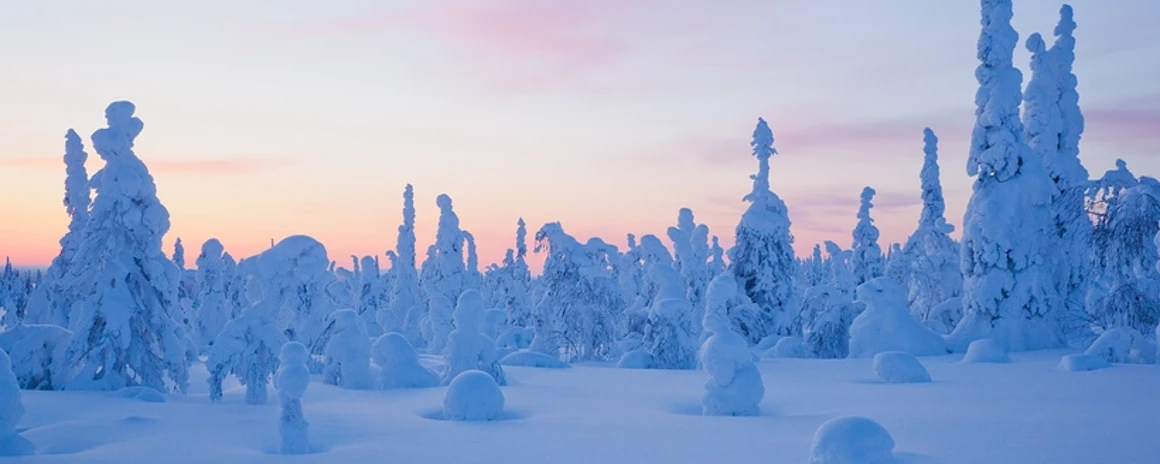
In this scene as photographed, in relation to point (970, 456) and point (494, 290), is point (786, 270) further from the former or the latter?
point (494, 290)

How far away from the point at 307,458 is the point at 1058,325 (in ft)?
75.1

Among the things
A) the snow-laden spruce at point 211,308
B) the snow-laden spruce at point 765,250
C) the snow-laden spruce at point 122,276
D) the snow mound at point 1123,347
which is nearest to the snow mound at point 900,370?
the snow mound at point 1123,347

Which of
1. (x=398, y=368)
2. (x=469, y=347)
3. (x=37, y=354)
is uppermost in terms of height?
(x=37, y=354)

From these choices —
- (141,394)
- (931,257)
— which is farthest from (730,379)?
(931,257)

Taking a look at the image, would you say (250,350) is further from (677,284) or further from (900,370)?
(677,284)

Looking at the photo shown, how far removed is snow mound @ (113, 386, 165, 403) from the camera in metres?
14.9

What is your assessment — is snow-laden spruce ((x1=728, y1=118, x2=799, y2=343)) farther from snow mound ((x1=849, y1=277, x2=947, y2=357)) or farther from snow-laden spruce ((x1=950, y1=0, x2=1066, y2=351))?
snow-laden spruce ((x1=950, y1=0, x2=1066, y2=351))

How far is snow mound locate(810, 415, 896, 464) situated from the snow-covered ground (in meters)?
0.54

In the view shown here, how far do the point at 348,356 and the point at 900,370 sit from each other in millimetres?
11543

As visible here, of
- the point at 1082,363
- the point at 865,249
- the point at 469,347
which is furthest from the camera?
the point at 865,249

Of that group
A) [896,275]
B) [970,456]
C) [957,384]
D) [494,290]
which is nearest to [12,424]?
[970,456]

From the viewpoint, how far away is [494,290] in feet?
217

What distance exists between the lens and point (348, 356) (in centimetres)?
1786

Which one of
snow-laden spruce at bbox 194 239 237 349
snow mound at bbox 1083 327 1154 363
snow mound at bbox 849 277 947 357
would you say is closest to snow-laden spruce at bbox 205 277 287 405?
snow mound at bbox 849 277 947 357
